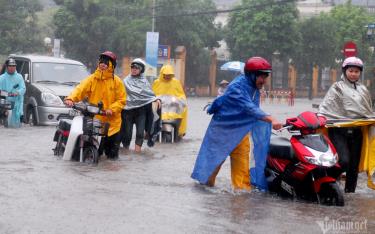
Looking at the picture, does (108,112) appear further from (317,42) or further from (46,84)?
(317,42)

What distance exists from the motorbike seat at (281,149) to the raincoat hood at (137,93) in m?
4.69

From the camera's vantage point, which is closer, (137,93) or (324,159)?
(324,159)

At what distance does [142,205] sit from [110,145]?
3.92 m

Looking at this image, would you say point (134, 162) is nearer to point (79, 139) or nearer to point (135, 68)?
point (79, 139)

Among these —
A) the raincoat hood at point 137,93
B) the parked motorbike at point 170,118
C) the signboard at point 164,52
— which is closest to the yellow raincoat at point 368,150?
the raincoat hood at point 137,93

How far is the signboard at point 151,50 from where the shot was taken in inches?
1566

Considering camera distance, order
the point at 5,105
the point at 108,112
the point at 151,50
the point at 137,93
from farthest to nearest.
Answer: the point at 151,50
the point at 5,105
the point at 137,93
the point at 108,112

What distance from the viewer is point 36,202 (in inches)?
292

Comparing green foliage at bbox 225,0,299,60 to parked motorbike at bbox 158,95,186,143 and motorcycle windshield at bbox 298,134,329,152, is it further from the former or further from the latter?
motorcycle windshield at bbox 298,134,329,152

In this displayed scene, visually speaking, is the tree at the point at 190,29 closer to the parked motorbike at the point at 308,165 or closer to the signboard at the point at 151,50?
the signboard at the point at 151,50

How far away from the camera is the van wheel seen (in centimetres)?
1825

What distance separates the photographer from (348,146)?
8.96 m

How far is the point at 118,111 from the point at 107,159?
0.82m

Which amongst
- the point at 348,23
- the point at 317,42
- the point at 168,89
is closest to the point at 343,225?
the point at 168,89
